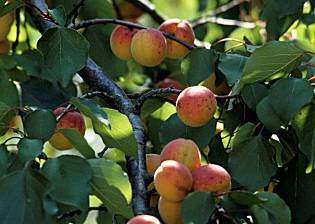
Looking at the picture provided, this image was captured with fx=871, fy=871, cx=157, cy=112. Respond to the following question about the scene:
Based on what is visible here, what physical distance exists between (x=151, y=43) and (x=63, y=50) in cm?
18

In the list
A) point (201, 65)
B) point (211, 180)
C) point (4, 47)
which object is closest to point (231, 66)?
point (201, 65)

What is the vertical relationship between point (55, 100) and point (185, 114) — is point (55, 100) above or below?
below

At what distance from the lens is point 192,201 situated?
3.09ft

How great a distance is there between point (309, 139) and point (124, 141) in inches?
9.0

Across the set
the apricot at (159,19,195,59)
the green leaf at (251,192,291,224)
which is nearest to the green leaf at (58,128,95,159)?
the green leaf at (251,192,291,224)

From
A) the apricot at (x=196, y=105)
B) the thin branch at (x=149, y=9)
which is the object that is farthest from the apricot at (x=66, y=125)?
the thin branch at (x=149, y=9)

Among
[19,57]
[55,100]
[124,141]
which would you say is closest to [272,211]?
[124,141]

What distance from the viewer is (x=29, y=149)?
973 millimetres

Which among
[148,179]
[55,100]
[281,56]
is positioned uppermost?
[281,56]

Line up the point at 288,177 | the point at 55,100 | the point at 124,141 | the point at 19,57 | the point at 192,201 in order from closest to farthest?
the point at 192,201
the point at 124,141
the point at 288,177
the point at 19,57
the point at 55,100

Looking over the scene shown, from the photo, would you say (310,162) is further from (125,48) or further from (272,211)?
(125,48)

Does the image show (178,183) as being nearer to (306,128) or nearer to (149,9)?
(306,128)

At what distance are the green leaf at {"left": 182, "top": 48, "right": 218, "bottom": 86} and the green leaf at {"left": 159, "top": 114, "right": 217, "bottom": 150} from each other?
0.08 m

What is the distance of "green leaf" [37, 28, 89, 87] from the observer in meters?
1.21
